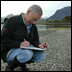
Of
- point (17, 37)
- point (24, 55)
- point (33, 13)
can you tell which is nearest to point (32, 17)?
point (33, 13)

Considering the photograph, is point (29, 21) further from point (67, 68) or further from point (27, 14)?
point (67, 68)

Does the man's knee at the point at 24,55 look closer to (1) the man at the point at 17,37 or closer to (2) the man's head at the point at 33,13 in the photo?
(1) the man at the point at 17,37

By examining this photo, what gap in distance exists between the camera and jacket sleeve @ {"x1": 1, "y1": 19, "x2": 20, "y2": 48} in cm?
169

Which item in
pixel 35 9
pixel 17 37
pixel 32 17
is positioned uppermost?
pixel 35 9

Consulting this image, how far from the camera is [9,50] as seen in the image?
1.81m

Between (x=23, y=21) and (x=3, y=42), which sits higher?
(x=23, y=21)

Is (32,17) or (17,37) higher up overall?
(32,17)

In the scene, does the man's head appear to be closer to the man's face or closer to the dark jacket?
the man's face

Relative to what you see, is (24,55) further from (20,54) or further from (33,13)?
(33,13)

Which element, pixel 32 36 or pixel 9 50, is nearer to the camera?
pixel 9 50

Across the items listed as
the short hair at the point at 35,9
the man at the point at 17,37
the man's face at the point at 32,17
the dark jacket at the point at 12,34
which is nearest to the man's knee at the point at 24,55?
the man at the point at 17,37

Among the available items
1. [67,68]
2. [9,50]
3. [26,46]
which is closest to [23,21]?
[26,46]

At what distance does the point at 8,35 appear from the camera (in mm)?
1724

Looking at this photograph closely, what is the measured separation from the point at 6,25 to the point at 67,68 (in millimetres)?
1594
